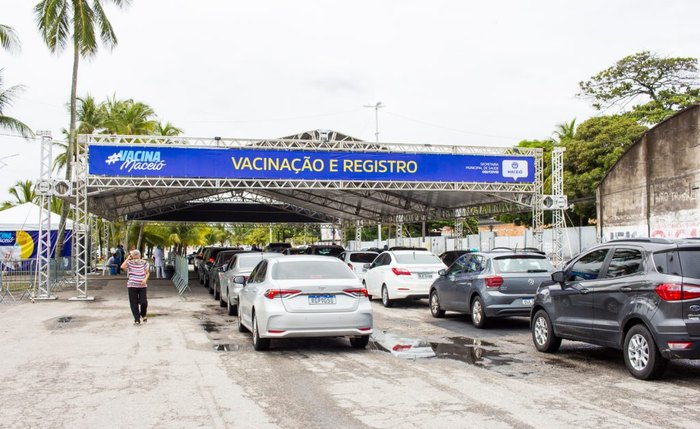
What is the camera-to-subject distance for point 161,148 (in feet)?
74.4

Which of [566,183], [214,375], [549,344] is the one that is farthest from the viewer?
[566,183]

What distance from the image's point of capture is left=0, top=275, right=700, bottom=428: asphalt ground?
6.22 meters

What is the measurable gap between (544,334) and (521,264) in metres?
2.96

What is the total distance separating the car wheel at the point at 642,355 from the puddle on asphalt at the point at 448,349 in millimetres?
1741

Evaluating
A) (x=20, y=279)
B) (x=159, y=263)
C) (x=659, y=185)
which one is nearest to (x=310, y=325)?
(x=20, y=279)

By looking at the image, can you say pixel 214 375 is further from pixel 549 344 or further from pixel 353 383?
pixel 549 344

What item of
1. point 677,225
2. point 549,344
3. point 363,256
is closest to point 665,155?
point 677,225

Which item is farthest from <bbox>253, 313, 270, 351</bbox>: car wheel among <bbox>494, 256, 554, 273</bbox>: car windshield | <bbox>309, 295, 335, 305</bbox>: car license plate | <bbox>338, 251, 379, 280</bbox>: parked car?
<bbox>338, 251, 379, 280</bbox>: parked car

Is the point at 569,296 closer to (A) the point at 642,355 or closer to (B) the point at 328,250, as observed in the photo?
(A) the point at 642,355

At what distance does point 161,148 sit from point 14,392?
52.5ft

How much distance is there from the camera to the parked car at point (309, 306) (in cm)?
982

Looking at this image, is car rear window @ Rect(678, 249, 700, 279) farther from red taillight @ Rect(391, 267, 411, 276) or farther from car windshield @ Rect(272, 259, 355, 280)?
red taillight @ Rect(391, 267, 411, 276)

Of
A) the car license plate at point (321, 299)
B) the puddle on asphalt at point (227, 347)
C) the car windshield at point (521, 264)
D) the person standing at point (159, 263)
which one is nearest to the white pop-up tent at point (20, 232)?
the person standing at point (159, 263)

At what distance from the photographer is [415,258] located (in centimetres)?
1798
